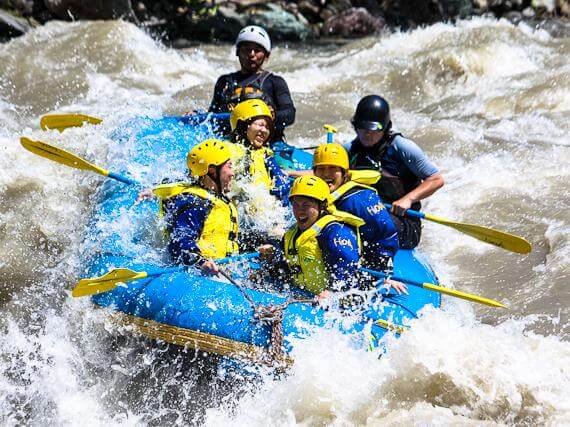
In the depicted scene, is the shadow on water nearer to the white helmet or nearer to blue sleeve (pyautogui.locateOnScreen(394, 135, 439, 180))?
blue sleeve (pyautogui.locateOnScreen(394, 135, 439, 180))

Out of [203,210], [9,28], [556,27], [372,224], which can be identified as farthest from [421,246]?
[556,27]

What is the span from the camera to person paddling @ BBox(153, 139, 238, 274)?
407 cm

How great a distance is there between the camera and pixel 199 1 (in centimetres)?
1339

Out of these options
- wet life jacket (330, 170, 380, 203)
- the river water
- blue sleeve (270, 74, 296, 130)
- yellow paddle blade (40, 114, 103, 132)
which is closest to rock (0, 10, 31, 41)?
the river water

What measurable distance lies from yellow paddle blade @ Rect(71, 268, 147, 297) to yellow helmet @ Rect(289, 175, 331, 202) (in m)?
0.89

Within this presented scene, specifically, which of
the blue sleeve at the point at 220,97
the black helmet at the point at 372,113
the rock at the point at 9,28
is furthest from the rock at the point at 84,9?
the black helmet at the point at 372,113

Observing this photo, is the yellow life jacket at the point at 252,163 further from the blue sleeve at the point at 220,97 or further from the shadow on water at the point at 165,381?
the shadow on water at the point at 165,381

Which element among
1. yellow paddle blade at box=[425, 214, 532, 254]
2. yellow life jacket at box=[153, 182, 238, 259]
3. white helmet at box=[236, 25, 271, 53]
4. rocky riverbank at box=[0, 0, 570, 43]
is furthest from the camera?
rocky riverbank at box=[0, 0, 570, 43]

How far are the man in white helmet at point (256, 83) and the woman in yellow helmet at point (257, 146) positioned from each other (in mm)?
740

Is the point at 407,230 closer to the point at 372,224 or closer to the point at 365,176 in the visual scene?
the point at 365,176

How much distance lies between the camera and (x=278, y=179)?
503 cm

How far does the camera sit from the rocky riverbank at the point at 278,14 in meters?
11.9

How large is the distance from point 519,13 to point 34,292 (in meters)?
12.9

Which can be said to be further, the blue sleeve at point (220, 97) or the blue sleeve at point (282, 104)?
the blue sleeve at point (220, 97)
